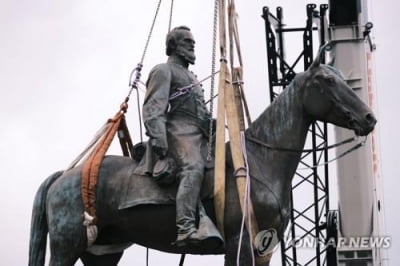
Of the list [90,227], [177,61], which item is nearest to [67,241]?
[90,227]

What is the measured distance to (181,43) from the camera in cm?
977

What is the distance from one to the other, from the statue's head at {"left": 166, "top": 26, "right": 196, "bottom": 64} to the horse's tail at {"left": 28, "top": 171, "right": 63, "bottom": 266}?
5.41ft

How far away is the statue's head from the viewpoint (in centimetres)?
976

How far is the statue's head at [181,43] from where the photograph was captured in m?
9.76

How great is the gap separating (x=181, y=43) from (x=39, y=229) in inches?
83.1

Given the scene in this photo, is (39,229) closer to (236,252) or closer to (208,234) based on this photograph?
(208,234)

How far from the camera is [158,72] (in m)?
9.50

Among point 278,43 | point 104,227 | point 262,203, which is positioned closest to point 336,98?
point 262,203

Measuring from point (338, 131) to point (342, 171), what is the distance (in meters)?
0.87

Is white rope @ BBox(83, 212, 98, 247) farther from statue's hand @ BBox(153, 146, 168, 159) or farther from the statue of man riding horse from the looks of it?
statue's hand @ BBox(153, 146, 168, 159)

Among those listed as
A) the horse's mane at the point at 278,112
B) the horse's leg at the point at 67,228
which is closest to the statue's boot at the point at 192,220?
the horse's mane at the point at 278,112

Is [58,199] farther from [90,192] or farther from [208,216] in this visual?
[208,216]

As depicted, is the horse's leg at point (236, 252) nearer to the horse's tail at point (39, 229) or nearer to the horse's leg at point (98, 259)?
the horse's leg at point (98, 259)

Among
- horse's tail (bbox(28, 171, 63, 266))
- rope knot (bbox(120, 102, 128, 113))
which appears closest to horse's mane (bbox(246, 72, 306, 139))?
rope knot (bbox(120, 102, 128, 113))
